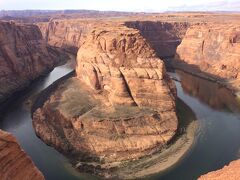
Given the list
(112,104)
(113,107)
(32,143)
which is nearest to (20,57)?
(32,143)

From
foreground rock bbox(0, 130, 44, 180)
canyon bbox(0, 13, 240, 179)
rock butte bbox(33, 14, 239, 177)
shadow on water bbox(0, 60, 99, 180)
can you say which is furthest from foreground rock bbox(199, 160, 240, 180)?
rock butte bbox(33, 14, 239, 177)

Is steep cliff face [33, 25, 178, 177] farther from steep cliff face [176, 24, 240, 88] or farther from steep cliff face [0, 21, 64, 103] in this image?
steep cliff face [176, 24, 240, 88]

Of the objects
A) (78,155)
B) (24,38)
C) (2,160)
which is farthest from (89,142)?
(24,38)

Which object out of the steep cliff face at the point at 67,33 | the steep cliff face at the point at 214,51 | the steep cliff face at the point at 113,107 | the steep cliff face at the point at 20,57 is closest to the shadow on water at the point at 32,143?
the steep cliff face at the point at 113,107

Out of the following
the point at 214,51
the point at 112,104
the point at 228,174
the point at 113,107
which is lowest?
the point at 113,107

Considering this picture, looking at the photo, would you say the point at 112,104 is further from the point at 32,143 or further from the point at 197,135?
the point at 197,135

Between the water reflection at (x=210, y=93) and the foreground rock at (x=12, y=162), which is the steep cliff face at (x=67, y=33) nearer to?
the water reflection at (x=210, y=93)
